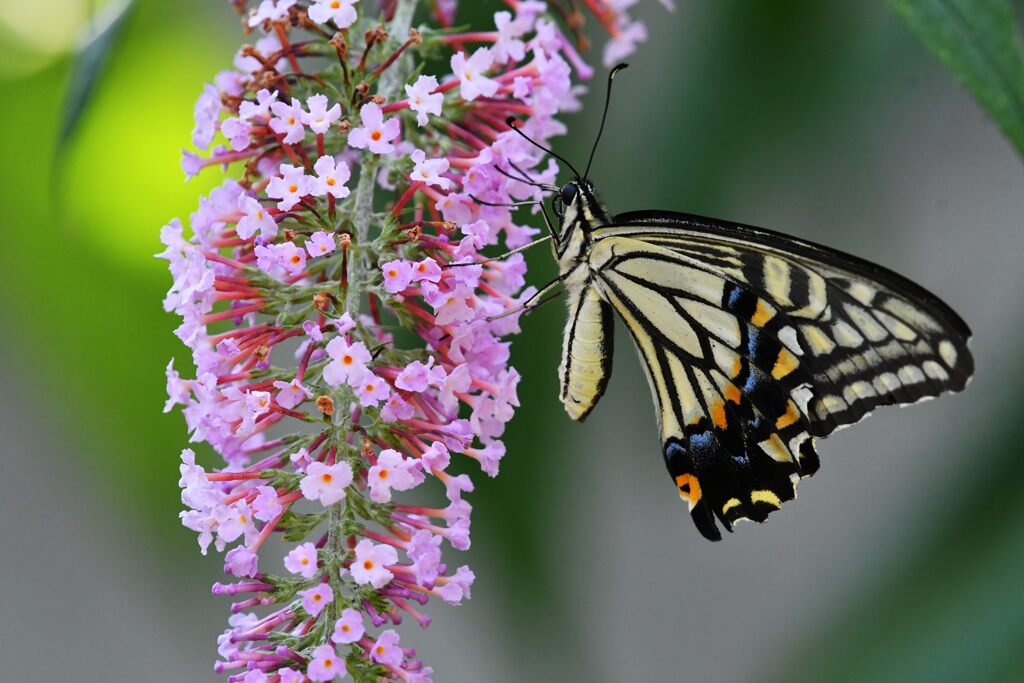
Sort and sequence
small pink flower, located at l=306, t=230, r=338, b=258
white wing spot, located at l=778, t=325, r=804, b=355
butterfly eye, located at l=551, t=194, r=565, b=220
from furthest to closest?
butterfly eye, located at l=551, t=194, r=565, b=220
white wing spot, located at l=778, t=325, r=804, b=355
small pink flower, located at l=306, t=230, r=338, b=258

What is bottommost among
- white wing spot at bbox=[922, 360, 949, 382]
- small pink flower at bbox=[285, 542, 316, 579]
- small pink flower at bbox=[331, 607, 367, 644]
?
white wing spot at bbox=[922, 360, 949, 382]

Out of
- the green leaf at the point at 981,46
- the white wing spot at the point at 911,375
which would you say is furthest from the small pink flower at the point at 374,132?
the white wing spot at the point at 911,375

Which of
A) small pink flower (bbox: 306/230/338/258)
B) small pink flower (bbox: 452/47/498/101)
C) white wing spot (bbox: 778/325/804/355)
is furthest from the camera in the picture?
white wing spot (bbox: 778/325/804/355)

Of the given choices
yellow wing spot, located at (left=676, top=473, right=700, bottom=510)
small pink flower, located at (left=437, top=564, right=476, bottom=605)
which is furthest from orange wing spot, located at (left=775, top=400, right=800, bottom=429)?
small pink flower, located at (left=437, top=564, right=476, bottom=605)

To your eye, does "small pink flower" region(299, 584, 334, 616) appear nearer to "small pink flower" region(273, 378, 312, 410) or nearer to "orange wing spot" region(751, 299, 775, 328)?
"small pink flower" region(273, 378, 312, 410)

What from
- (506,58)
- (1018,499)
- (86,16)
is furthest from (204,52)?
(1018,499)
